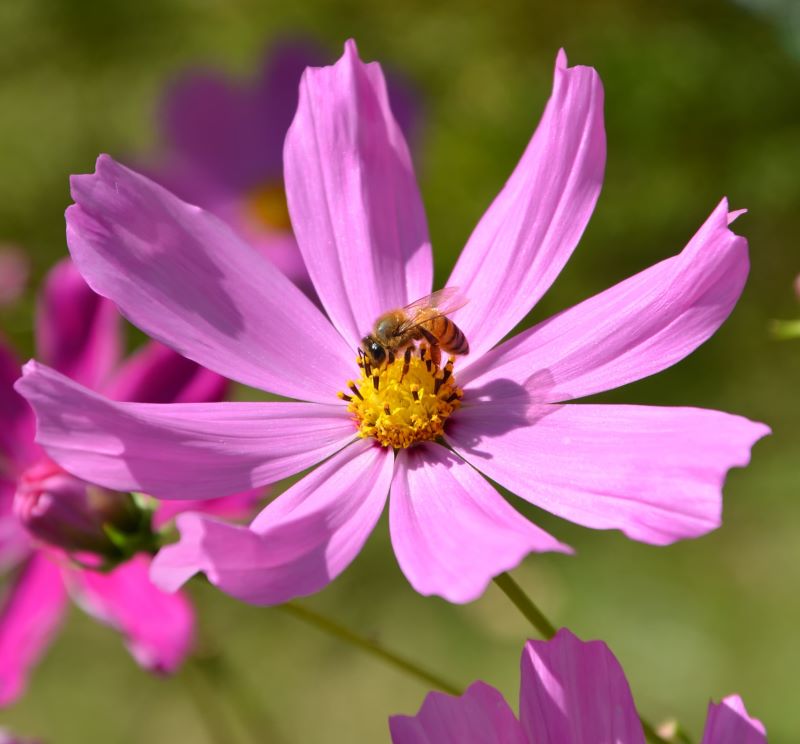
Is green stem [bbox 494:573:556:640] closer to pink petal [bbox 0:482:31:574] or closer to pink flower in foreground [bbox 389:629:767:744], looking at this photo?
pink flower in foreground [bbox 389:629:767:744]

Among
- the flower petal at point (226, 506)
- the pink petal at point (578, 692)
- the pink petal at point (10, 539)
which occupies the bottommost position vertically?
the pink petal at point (10, 539)

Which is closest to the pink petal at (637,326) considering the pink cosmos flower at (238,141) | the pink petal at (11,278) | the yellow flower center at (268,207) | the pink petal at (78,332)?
the pink petal at (78,332)

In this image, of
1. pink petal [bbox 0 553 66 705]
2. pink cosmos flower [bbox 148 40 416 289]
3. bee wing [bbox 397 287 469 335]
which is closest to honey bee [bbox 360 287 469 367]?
bee wing [bbox 397 287 469 335]

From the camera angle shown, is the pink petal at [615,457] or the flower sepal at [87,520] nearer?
the pink petal at [615,457]

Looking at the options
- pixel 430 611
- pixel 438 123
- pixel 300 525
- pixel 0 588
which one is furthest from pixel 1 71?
pixel 300 525

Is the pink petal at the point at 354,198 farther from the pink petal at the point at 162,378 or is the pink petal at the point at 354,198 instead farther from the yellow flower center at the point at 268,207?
the yellow flower center at the point at 268,207

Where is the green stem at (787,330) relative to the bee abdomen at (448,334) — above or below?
above
